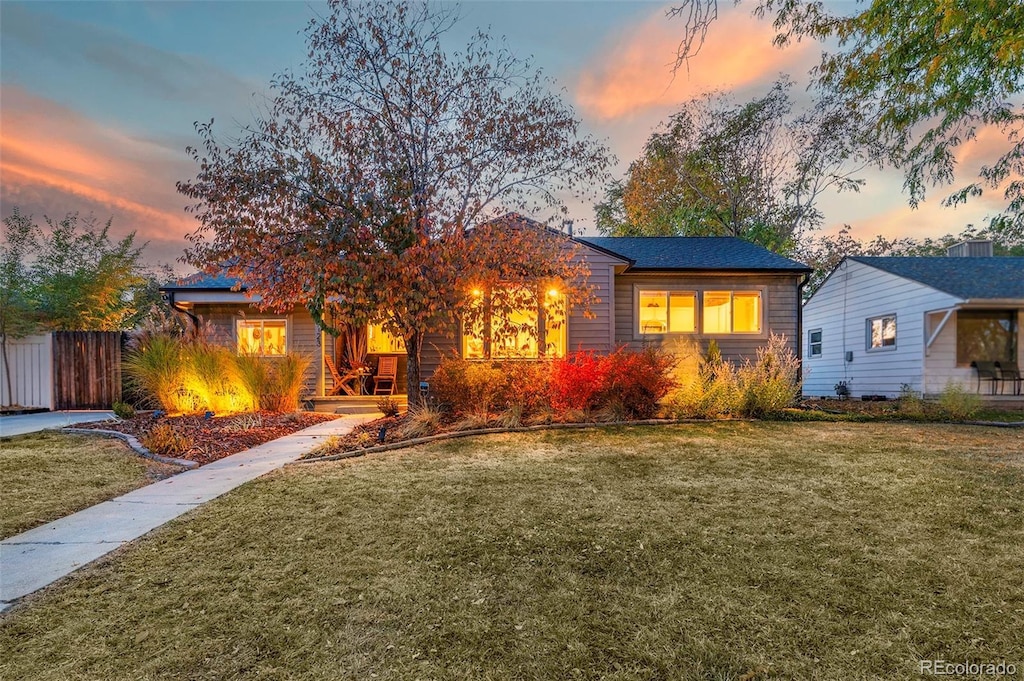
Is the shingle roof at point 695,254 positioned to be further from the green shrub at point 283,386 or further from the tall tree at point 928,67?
the green shrub at point 283,386

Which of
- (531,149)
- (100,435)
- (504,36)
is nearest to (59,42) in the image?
(100,435)

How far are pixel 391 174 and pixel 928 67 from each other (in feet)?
21.7

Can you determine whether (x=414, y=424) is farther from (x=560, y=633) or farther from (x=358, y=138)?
(x=560, y=633)

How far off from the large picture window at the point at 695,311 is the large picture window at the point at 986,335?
467 cm

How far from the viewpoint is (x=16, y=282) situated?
1026cm

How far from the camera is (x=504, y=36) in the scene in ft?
22.7

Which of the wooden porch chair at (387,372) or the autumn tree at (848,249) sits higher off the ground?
the autumn tree at (848,249)

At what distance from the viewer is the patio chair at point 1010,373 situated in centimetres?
1041

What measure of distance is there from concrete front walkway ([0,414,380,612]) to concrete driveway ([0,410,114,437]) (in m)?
4.63

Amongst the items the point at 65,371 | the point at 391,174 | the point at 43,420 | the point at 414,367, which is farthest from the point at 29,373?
the point at 391,174

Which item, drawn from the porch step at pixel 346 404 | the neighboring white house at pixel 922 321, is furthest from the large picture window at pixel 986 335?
the porch step at pixel 346 404

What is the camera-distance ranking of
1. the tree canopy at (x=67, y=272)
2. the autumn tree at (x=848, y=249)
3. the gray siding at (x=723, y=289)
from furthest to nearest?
the autumn tree at (x=848, y=249), the gray siding at (x=723, y=289), the tree canopy at (x=67, y=272)

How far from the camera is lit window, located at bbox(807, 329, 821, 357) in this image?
48.3ft

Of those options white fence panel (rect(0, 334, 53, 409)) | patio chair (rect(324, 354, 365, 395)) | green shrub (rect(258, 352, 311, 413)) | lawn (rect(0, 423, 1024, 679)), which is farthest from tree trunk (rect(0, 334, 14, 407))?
lawn (rect(0, 423, 1024, 679))
